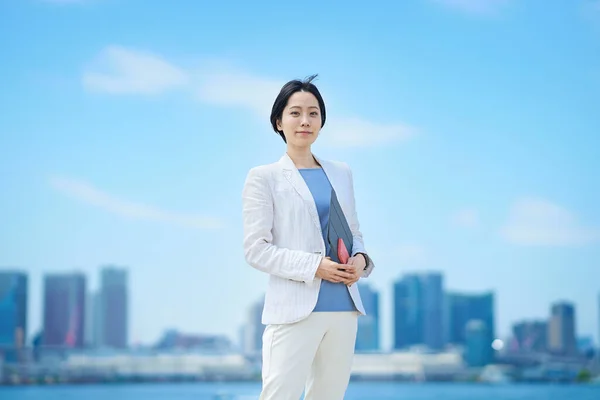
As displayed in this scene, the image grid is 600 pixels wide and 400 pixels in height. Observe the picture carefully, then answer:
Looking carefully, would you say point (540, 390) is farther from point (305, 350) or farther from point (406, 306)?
point (305, 350)

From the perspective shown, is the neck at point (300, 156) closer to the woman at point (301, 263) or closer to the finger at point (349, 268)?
the woman at point (301, 263)

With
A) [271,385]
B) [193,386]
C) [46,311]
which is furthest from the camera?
[193,386]

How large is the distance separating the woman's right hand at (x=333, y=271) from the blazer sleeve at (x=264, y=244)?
2cm

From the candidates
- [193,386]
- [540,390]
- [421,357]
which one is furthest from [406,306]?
[193,386]

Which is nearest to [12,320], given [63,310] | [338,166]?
[63,310]

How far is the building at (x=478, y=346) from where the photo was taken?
47500 mm

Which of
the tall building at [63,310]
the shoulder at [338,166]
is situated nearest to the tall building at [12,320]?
the tall building at [63,310]

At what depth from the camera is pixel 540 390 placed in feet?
152

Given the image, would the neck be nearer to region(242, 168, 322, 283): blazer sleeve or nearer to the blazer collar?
the blazer collar

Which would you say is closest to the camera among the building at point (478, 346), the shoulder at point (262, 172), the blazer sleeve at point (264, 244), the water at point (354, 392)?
the blazer sleeve at point (264, 244)

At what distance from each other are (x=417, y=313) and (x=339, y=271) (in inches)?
1810

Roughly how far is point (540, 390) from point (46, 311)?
85.5 feet

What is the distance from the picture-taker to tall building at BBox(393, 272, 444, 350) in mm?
Result: 47250

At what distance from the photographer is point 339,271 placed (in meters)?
2.13
